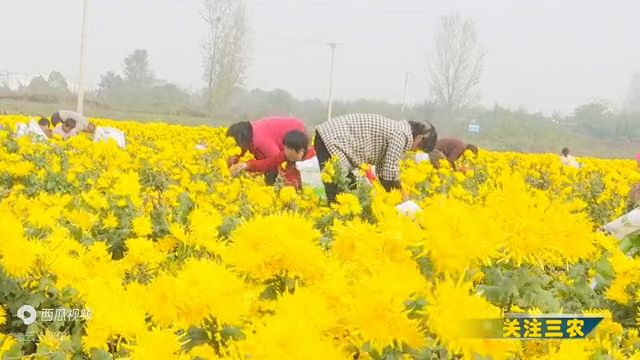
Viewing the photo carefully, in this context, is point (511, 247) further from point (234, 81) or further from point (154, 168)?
point (234, 81)

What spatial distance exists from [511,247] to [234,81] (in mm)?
37333

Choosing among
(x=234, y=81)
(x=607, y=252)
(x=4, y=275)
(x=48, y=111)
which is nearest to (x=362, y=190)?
(x=607, y=252)

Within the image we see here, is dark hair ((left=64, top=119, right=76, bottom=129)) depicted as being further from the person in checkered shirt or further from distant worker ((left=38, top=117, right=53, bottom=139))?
→ the person in checkered shirt

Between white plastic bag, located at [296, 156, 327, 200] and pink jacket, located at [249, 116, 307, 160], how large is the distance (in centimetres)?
69

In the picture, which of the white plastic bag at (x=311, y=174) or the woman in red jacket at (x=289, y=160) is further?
the woman in red jacket at (x=289, y=160)

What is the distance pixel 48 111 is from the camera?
25.5 m

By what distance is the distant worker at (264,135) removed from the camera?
583cm

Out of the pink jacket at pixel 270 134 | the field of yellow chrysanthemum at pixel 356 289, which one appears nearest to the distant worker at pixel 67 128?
the pink jacket at pixel 270 134

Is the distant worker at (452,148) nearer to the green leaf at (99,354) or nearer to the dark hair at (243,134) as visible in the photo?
the dark hair at (243,134)

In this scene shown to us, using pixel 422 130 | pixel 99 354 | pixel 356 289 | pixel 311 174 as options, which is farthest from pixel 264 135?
pixel 356 289

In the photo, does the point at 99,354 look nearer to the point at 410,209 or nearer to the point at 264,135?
the point at 410,209

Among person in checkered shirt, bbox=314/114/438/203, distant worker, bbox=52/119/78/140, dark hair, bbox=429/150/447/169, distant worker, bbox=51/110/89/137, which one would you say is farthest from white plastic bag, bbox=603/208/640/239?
distant worker, bbox=52/119/78/140

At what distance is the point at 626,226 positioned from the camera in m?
2.82

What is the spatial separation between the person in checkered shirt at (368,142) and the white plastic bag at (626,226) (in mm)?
2183
